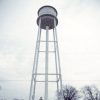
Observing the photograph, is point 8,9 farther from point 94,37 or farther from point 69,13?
point 94,37

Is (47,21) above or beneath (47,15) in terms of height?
beneath

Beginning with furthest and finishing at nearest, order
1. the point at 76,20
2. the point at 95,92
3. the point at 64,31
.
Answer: the point at 95,92, the point at 64,31, the point at 76,20

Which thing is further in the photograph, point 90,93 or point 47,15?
point 90,93

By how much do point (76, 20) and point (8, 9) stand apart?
23.2 ft

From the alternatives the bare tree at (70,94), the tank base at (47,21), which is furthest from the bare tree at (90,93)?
the tank base at (47,21)

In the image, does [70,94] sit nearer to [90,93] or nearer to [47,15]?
[90,93]

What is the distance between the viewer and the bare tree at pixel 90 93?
1563 inches

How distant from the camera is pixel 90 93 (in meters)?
40.4

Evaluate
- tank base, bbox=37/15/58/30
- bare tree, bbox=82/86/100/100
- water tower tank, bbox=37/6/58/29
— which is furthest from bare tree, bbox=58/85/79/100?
water tower tank, bbox=37/6/58/29

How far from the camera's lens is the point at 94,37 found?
15.6 m

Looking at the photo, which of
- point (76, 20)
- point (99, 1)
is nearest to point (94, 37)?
point (76, 20)

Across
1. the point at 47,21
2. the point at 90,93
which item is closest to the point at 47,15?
the point at 47,21

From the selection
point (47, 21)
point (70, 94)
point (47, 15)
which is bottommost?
point (70, 94)

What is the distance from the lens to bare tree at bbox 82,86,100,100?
39.7 m
